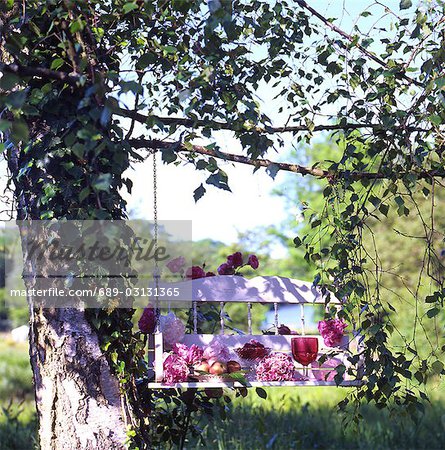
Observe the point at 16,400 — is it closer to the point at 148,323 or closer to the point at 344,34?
the point at 148,323

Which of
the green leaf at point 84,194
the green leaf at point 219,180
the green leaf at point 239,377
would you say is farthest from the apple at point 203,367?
the green leaf at point 84,194

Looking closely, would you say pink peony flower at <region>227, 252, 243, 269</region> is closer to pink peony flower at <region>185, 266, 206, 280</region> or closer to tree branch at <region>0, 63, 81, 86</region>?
pink peony flower at <region>185, 266, 206, 280</region>

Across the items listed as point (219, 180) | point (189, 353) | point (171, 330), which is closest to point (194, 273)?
point (171, 330)

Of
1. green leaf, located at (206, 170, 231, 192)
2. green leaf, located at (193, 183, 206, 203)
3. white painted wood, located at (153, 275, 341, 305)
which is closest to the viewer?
green leaf, located at (206, 170, 231, 192)

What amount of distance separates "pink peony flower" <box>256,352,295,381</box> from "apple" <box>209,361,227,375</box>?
13cm

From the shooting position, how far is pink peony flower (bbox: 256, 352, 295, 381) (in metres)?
2.63

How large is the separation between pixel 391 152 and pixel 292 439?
2.94m

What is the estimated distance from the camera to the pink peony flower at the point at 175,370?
8.36ft

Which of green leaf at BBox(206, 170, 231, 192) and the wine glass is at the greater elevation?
green leaf at BBox(206, 170, 231, 192)

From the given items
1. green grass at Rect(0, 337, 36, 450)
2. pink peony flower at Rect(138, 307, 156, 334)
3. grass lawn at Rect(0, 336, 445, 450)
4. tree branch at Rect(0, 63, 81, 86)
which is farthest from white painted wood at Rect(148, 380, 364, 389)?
green grass at Rect(0, 337, 36, 450)

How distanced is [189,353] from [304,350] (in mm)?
468

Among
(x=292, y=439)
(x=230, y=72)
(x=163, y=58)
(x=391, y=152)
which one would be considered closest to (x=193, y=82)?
(x=163, y=58)

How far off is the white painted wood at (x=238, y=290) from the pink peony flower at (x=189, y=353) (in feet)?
0.60

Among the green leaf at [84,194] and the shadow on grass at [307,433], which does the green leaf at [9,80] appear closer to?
the green leaf at [84,194]
